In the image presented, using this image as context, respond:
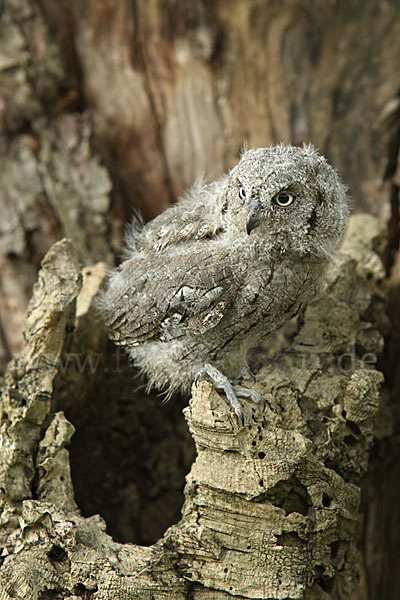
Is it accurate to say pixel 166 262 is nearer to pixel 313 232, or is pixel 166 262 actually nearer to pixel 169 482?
pixel 313 232

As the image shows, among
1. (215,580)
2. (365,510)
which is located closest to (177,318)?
(215,580)

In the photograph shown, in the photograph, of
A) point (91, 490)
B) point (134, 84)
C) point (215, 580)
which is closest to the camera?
point (215, 580)

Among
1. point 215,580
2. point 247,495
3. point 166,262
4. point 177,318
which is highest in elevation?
point 166,262

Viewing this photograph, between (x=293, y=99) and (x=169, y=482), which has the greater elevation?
(x=293, y=99)

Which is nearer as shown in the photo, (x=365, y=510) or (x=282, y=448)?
(x=282, y=448)

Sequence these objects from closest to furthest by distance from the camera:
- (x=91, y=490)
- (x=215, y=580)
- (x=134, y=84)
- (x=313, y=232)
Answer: (x=215, y=580) → (x=313, y=232) → (x=91, y=490) → (x=134, y=84)

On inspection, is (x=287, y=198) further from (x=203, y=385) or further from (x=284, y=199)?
(x=203, y=385)

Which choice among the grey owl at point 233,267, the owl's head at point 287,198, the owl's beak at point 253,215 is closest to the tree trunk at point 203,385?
the grey owl at point 233,267

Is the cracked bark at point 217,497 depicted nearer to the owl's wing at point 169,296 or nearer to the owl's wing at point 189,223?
the owl's wing at point 169,296
